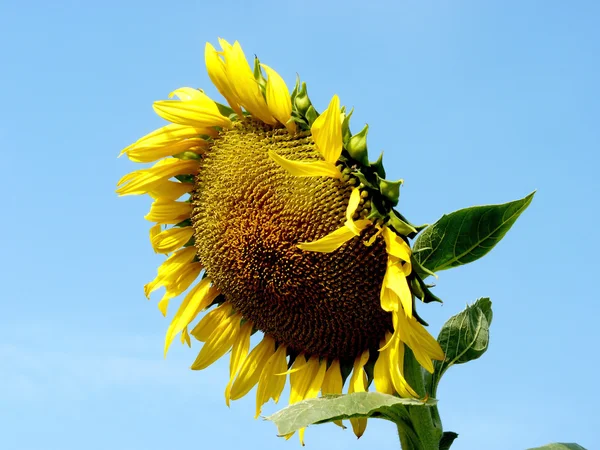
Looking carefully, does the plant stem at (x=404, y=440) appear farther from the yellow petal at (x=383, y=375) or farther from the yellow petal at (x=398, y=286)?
the yellow petal at (x=398, y=286)

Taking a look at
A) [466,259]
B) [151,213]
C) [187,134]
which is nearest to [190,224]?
[151,213]

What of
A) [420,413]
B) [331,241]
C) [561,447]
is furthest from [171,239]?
[561,447]

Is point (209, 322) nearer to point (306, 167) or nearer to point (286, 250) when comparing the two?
point (286, 250)

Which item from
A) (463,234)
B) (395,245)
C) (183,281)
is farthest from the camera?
(183,281)

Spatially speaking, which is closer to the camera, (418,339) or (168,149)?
(418,339)

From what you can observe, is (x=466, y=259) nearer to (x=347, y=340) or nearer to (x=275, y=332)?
(x=347, y=340)

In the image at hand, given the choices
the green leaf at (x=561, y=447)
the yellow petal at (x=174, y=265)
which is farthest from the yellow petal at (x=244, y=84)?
the green leaf at (x=561, y=447)

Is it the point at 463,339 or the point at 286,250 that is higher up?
the point at 286,250
